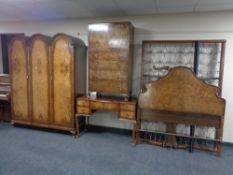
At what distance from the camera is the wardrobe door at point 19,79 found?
3713mm

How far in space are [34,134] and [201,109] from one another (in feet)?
10.3

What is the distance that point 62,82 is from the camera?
3516 mm

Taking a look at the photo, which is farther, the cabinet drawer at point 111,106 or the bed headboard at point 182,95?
the cabinet drawer at point 111,106

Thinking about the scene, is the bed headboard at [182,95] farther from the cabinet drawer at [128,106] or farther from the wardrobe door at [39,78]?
the wardrobe door at [39,78]

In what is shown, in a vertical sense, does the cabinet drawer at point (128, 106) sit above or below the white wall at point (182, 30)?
below

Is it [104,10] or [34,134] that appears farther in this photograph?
[34,134]

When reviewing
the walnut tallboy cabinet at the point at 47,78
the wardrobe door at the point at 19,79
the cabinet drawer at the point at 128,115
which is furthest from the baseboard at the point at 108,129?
the wardrobe door at the point at 19,79

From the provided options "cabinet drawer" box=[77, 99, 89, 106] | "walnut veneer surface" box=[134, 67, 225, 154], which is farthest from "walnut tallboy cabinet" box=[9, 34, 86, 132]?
"walnut veneer surface" box=[134, 67, 225, 154]

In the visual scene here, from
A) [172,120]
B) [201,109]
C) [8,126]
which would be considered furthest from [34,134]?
[201,109]

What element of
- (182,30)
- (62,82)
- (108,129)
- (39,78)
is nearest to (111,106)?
(108,129)

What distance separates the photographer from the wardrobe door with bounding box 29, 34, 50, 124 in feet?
11.7

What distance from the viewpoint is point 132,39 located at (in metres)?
3.44

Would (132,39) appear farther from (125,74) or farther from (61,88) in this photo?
(61,88)

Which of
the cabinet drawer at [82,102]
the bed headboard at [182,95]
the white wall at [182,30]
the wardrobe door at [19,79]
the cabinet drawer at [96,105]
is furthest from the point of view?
the wardrobe door at [19,79]
